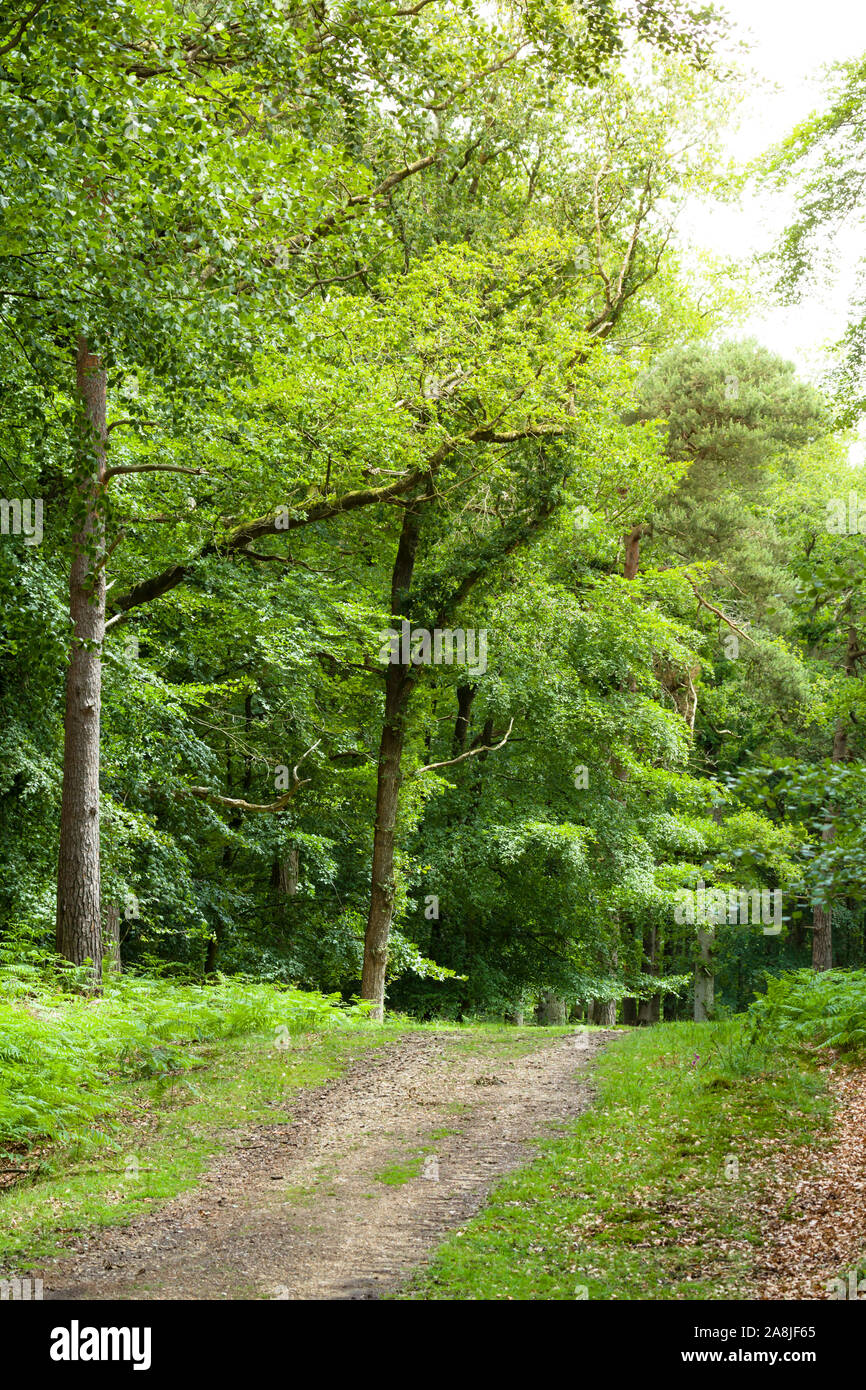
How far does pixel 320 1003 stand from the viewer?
45.4ft

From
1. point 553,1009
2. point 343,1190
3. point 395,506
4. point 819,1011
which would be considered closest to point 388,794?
point 395,506

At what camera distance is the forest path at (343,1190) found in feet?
17.8

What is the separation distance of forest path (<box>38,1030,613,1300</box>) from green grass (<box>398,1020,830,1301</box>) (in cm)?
31

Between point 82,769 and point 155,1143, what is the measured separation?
474 centimetres

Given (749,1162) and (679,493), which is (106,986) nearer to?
(749,1162)

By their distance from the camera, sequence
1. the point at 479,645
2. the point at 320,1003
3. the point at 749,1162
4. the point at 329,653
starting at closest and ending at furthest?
the point at 749,1162 → the point at 320,1003 → the point at 329,653 → the point at 479,645

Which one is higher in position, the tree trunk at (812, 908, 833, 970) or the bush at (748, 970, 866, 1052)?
the bush at (748, 970, 866, 1052)

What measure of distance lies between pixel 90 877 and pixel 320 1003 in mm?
3652

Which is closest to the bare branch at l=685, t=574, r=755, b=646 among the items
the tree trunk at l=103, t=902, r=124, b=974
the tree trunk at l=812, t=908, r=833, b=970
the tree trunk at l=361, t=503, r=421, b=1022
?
the tree trunk at l=361, t=503, r=421, b=1022

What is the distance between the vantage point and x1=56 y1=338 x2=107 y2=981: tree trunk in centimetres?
1156

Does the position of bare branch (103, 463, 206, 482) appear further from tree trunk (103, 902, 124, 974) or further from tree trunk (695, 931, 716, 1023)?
A: tree trunk (695, 931, 716, 1023)

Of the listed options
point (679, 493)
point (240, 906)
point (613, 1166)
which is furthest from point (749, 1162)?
point (679, 493)

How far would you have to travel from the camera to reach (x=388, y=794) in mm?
18828

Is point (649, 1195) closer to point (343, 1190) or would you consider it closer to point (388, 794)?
point (343, 1190)
